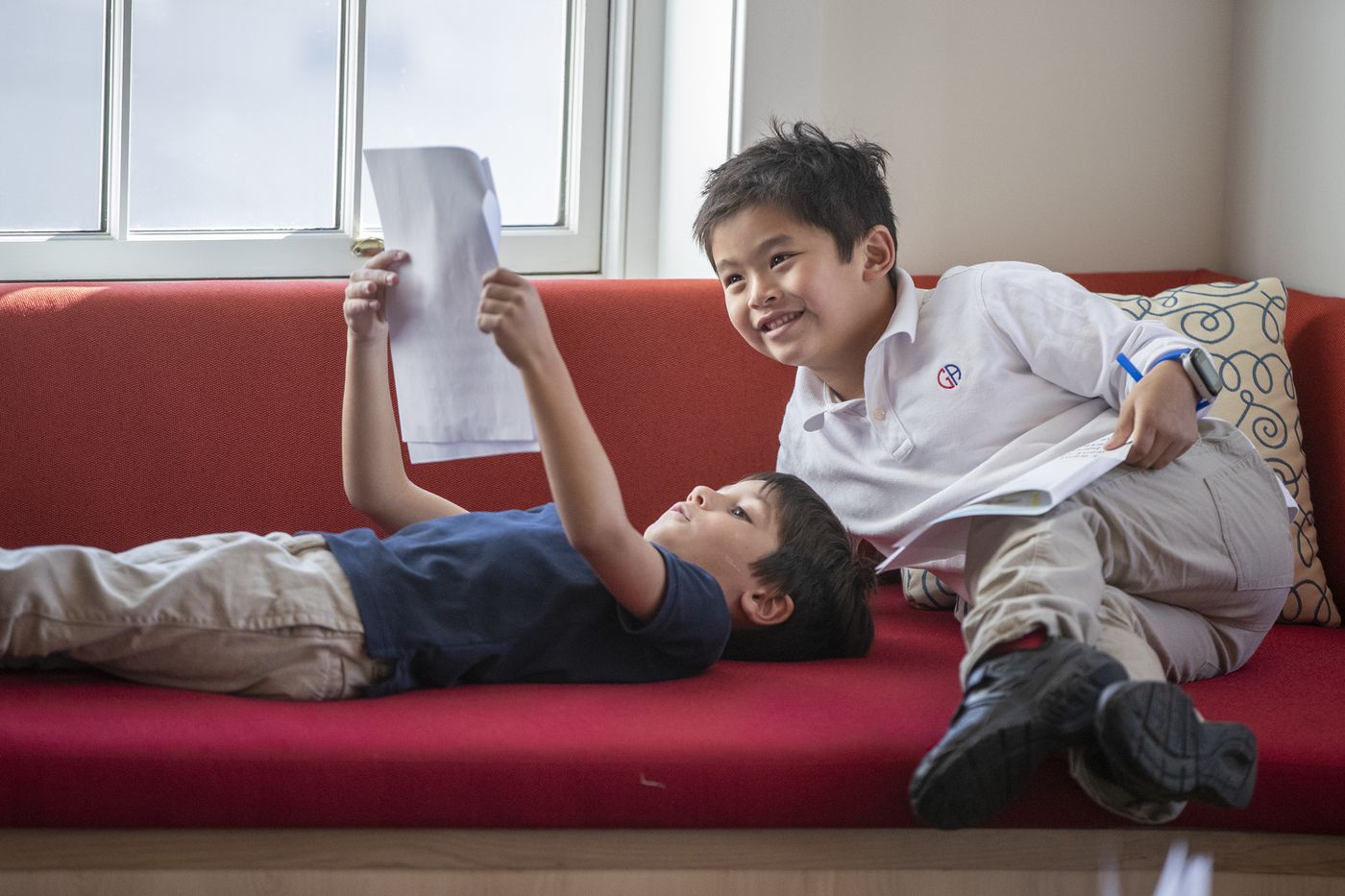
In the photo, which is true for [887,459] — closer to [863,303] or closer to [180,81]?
[863,303]

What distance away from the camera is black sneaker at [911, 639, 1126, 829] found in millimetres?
942

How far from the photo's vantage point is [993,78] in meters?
1.97

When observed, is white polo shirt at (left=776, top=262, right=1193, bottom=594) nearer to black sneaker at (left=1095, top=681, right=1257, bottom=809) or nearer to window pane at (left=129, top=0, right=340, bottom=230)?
black sneaker at (left=1095, top=681, right=1257, bottom=809)

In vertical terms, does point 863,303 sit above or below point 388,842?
above

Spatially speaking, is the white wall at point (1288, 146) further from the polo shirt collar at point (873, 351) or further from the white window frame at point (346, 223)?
the white window frame at point (346, 223)

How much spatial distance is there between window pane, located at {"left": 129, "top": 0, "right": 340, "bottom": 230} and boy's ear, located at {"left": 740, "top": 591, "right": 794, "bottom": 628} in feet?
3.96

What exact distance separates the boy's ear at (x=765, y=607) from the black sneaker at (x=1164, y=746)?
393mm

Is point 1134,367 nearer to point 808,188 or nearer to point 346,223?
point 808,188

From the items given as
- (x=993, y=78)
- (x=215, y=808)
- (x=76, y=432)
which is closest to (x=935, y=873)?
(x=215, y=808)

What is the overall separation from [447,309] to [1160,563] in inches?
28.6

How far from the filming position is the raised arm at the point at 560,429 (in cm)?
104

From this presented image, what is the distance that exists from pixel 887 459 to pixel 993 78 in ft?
2.64

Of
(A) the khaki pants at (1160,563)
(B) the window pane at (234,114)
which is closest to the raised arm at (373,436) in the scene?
(A) the khaki pants at (1160,563)

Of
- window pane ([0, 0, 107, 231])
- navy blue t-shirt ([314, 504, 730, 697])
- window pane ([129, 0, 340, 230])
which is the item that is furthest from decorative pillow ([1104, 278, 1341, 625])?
window pane ([0, 0, 107, 231])
